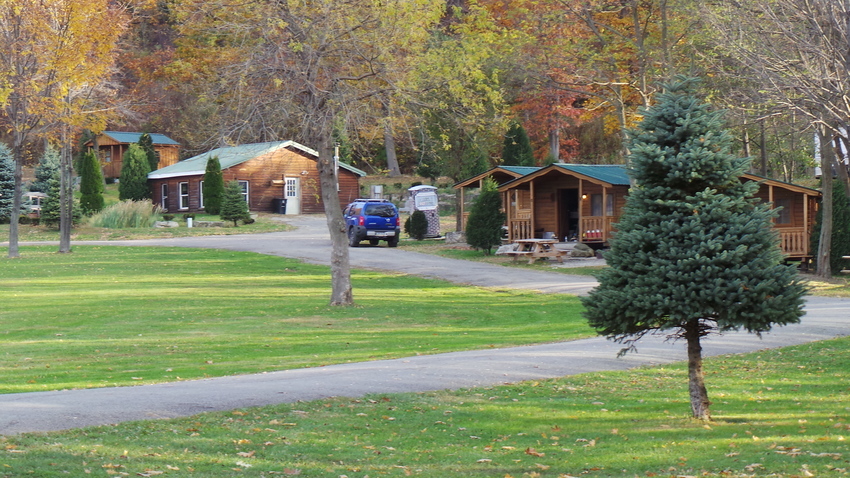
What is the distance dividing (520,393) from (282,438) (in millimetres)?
3544

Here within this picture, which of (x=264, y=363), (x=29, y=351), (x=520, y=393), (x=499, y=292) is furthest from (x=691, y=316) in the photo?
(x=499, y=292)

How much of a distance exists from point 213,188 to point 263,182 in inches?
175

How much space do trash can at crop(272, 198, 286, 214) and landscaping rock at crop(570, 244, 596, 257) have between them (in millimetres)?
27115

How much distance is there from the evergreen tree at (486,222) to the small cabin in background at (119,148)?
37079 mm

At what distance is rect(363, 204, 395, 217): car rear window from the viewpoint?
37.9 metres

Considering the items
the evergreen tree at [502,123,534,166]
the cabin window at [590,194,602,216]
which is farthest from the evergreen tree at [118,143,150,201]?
the cabin window at [590,194,602,216]

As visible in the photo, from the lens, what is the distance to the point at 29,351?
14836 millimetres

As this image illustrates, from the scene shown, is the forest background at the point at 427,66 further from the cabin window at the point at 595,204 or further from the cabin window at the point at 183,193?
the cabin window at the point at 183,193

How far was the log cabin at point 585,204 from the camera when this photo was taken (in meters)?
32.2

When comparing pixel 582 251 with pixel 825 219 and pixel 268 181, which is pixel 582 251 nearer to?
pixel 825 219

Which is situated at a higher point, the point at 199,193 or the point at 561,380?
the point at 199,193

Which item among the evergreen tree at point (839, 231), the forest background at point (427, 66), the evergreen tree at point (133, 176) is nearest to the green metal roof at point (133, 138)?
the evergreen tree at point (133, 176)

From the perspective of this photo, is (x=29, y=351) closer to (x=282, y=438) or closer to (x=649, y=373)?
(x=282, y=438)

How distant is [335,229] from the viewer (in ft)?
70.2
